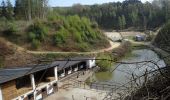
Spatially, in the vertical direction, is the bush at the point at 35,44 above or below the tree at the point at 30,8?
below

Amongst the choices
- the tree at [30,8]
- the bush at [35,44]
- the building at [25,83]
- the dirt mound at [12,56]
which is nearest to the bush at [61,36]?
the bush at [35,44]

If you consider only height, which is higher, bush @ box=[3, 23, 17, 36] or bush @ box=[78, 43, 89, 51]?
bush @ box=[3, 23, 17, 36]

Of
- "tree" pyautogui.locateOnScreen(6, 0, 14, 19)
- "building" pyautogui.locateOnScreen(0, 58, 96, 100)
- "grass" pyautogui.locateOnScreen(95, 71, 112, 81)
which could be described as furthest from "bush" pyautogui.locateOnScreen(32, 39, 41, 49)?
"building" pyautogui.locateOnScreen(0, 58, 96, 100)

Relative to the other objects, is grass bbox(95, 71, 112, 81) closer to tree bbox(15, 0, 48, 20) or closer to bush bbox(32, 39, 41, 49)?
bush bbox(32, 39, 41, 49)

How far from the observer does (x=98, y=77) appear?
19531 millimetres

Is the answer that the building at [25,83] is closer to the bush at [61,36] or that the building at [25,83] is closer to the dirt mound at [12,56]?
the dirt mound at [12,56]

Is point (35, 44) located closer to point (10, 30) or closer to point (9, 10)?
point (10, 30)

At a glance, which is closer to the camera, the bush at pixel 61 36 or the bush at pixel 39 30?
the bush at pixel 61 36

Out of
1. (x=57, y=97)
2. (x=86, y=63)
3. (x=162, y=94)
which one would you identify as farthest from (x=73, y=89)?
(x=162, y=94)

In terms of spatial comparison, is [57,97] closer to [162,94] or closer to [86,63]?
[86,63]

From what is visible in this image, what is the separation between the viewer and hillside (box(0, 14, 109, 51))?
2883cm

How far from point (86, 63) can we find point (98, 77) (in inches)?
97.3

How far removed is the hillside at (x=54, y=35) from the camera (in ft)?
94.6

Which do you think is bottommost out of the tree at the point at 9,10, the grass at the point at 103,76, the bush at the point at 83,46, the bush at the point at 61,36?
the grass at the point at 103,76
